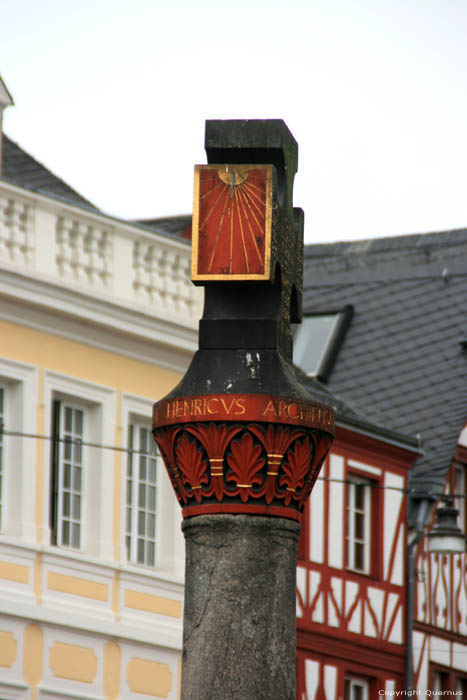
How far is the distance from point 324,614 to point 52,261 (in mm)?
7691

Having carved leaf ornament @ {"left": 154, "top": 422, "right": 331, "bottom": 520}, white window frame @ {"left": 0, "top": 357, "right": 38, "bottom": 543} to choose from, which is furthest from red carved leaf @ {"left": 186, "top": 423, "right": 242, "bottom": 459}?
white window frame @ {"left": 0, "top": 357, "right": 38, "bottom": 543}

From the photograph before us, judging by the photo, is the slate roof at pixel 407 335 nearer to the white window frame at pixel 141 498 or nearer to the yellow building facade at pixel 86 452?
the white window frame at pixel 141 498

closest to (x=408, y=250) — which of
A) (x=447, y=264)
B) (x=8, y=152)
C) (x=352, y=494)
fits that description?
(x=447, y=264)

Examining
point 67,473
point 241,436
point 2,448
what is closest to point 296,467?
point 241,436

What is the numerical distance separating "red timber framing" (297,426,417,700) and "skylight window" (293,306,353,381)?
3.01 meters

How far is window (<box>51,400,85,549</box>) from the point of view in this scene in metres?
22.9

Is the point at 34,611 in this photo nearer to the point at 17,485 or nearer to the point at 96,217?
the point at 17,485

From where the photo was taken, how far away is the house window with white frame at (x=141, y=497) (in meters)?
23.8

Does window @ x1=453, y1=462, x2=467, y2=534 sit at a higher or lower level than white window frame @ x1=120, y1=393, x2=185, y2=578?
higher

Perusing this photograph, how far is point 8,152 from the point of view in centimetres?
2602

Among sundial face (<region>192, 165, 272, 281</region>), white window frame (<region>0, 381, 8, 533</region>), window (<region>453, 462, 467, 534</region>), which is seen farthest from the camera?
window (<region>453, 462, 467, 534</region>)

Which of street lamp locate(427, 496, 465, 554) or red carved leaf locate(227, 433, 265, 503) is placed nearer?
red carved leaf locate(227, 433, 265, 503)

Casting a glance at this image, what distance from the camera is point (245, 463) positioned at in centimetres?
972

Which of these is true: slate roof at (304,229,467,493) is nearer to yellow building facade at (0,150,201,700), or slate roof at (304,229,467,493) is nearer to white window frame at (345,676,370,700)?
white window frame at (345,676,370,700)
